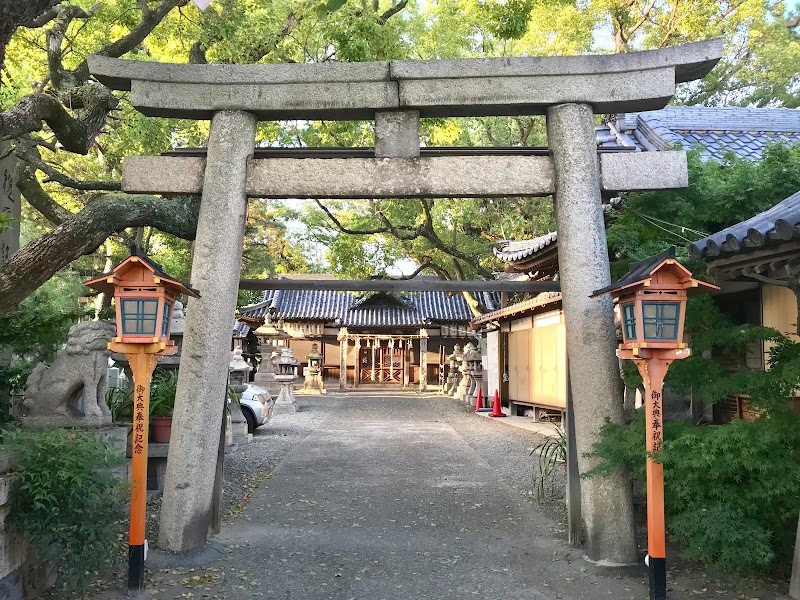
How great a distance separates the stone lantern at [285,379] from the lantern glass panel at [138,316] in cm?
1779

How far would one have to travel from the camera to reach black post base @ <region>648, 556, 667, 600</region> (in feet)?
15.3

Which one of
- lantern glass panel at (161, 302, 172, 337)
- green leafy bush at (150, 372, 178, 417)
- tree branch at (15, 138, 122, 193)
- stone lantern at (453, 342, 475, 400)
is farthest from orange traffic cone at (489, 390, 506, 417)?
lantern glass panel at (161, 302, 172, 337)

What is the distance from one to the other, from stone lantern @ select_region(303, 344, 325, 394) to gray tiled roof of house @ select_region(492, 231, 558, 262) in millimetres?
16259

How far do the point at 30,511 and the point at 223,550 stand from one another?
2.21 m

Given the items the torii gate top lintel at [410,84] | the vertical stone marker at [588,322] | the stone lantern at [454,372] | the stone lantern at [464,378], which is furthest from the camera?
the stone lantern at [454,372]

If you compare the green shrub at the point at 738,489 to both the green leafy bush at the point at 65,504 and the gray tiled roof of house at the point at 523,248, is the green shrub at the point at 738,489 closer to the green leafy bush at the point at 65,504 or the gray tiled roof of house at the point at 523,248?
the green leafy bush at the point at 65,504

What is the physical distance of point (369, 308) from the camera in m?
35.4

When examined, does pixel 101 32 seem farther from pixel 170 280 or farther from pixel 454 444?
pixel 454 444

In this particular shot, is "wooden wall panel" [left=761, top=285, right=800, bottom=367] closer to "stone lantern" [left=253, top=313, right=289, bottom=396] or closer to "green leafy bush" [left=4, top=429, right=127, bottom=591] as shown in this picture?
"green leafy bush" [left=4, top=429, right=127, bottom=591]

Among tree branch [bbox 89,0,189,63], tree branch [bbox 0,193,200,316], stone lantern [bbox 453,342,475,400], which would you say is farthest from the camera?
stone lantern [bbox 453,342,475,400]

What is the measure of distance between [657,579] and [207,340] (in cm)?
415

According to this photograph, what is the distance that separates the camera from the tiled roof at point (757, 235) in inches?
163

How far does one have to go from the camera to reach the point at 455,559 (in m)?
5.96

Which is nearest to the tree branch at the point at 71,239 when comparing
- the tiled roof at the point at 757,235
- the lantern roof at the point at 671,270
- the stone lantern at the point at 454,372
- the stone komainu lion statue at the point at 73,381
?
the stone komainu lion statue at the point at 73,381
